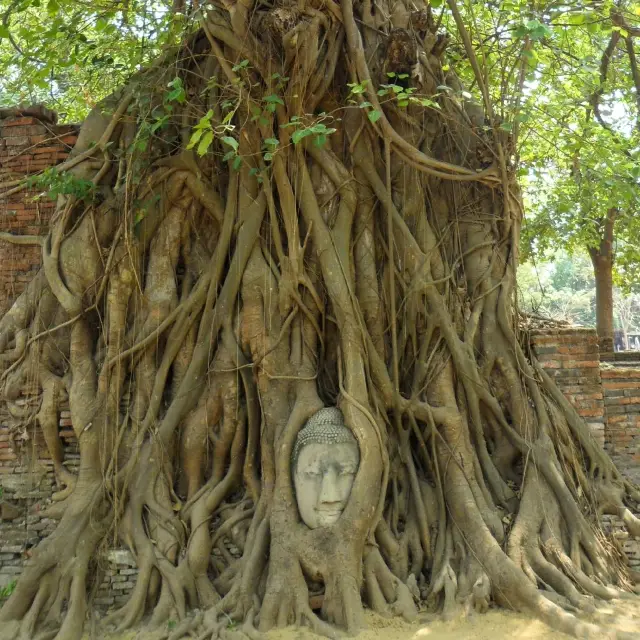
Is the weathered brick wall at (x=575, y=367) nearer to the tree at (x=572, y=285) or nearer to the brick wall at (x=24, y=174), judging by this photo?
the brick wall at (x=24, y=174)

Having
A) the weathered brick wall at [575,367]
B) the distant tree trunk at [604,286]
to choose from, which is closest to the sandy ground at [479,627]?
the weathered brick wall at [575,367]

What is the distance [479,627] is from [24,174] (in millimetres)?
4886

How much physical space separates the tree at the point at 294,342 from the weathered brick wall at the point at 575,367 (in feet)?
0.90

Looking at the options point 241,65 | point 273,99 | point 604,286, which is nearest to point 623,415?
point 273,99

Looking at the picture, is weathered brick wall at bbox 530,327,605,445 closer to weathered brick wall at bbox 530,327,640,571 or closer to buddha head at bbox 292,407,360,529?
weathered brick wall at bbox 530,327,640,571

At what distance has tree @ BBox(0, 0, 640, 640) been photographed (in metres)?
4.42

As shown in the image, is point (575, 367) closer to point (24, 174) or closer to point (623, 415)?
point (623, 415)

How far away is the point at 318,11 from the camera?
4980 millimetres

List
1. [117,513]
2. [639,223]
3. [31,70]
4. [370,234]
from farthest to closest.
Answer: [639,223], [31,70], [370,234], [117,513]

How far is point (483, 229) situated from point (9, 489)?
13.3 ft

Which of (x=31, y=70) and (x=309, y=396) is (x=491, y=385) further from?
(x=31, y=70)

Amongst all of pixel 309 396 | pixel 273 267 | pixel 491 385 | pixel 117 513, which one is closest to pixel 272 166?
pixel 273 267

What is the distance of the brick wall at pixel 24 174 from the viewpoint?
5.78 metres

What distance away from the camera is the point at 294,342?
5.09 meters
